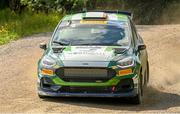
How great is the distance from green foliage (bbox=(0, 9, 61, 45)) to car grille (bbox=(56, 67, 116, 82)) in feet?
43.3

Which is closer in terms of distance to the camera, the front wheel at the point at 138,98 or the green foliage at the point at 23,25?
the front wheel at the point at 138,98

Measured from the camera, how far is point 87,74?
1143cm

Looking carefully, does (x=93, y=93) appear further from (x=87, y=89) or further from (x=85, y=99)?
(x=85, y=99)

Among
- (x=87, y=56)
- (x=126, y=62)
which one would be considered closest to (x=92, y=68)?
(x=87, y=56)

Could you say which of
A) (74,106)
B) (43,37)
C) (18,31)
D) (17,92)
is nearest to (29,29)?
(18,31)

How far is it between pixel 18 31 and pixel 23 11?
34.4 ft

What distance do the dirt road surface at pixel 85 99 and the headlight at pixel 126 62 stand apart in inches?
30.7

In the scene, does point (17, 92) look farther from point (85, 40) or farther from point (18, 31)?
point (18, 31)

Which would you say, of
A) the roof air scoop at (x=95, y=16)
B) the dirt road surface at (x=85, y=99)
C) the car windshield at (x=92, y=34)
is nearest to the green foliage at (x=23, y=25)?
the dirt road surface at (x=85, y=99)

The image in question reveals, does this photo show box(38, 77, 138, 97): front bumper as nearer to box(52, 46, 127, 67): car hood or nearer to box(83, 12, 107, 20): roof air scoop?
box(52, 46, 127, 67): car hood

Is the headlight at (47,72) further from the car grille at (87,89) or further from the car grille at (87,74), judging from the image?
the car grille at (87,89)

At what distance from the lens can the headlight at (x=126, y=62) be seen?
1148 centimetres

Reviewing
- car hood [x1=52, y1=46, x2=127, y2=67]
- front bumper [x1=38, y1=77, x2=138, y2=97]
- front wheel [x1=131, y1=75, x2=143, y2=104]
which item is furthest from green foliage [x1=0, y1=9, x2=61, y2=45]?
front wheel [x1=131, y1=75, x2=143, y2=104]

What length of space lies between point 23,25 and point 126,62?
1889cm
